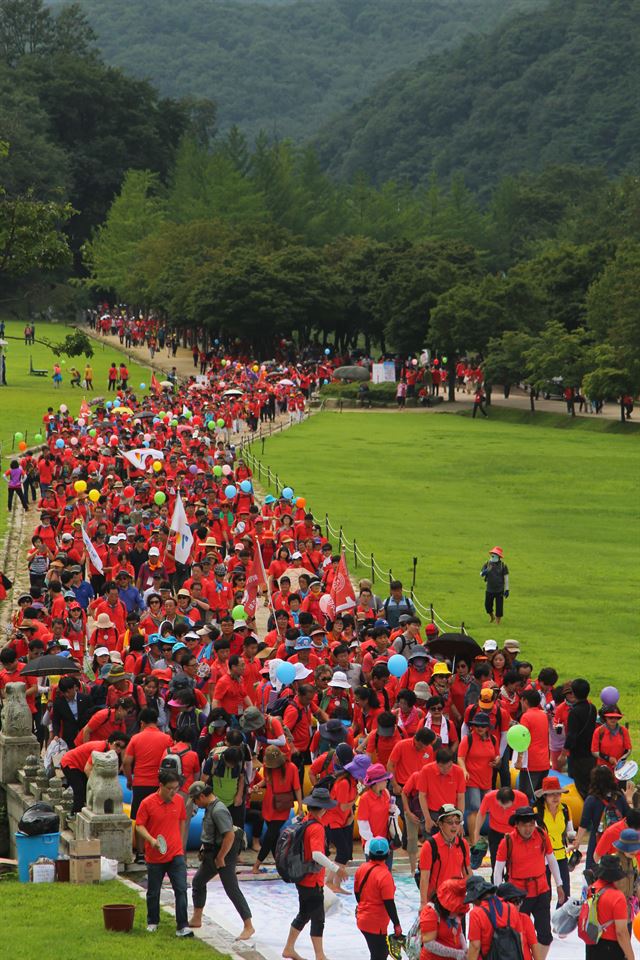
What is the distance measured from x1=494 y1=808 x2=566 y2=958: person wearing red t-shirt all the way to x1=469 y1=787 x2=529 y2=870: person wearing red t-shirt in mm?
487

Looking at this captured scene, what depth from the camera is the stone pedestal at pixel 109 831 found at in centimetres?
1409

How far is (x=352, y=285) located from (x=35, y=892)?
6734cm

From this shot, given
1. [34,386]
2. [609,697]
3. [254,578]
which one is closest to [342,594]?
[254,578]

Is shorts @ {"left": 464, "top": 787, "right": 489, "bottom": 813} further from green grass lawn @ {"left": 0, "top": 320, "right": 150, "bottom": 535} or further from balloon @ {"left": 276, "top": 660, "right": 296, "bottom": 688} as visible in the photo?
green grass lawn @ {"left": 0, "top": 320, "right": 150, "bottom": 535}

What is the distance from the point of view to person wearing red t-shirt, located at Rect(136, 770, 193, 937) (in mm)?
12297

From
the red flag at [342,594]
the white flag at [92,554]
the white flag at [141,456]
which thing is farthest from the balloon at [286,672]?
the white flag at [141,456]

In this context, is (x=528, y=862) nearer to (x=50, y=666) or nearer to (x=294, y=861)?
(x=294, y=861)

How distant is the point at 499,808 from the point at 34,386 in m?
53.0

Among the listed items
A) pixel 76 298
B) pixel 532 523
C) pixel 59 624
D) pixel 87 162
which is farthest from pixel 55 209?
pixel 87 162

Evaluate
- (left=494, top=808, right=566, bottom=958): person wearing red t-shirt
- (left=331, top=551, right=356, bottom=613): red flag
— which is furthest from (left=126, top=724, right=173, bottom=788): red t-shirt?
(left=331, top=551, right=356, bottom=613): red flag

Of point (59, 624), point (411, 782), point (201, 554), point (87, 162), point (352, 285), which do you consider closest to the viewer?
point (411, 782)

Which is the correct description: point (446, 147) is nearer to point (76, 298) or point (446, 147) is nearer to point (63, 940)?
point (76, 298)

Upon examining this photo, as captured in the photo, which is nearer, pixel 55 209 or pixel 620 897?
pixel 620 897

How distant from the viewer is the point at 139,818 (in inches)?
489
